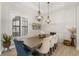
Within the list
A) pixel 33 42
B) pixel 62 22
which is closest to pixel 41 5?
pixel 62 22

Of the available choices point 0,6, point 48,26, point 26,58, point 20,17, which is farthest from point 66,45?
point 0,6

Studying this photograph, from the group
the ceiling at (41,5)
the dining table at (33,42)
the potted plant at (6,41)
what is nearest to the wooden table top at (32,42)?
the dining table at (33,42)

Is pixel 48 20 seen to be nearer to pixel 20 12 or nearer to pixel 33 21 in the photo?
pixel 33 21

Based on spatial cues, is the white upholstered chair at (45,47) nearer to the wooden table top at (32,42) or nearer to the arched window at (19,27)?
the wooden table top at (32,42)

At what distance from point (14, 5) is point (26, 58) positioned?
0.81 m

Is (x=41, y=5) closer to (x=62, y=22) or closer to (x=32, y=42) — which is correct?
(x=62, y=22)

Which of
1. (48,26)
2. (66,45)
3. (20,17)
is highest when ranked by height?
(20,17)

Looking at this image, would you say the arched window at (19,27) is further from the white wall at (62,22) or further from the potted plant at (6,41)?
the white wall at (62,22)

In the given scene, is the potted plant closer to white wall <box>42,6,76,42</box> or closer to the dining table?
the dining table

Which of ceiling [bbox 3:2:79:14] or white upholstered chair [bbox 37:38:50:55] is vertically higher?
ceiling [bbox 3:2:79:14]

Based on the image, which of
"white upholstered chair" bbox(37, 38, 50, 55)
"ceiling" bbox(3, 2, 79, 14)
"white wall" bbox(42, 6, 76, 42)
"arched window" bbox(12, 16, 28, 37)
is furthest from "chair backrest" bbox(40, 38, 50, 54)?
"ceiling" bbox(3, 2, 79, 14)

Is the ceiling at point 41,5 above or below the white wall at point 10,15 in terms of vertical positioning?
above

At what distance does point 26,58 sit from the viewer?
62.4 inches

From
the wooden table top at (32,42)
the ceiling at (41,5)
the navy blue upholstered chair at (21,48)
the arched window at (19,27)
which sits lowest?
the navy blue upholstered chair at (21,48)
